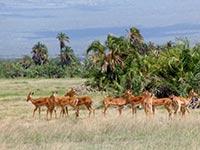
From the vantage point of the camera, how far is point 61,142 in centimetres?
1457

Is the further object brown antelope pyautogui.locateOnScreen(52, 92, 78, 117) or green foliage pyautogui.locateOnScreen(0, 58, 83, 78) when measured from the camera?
green foliage pyautogui.locateOnScreen(0, 58, 83, 78)

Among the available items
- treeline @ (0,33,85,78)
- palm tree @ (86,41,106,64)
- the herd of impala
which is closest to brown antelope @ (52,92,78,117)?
the herd of impala

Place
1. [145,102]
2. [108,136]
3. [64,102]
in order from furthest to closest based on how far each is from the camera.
A: 1. [64,102]
2. [145,102]
3. [108,136]

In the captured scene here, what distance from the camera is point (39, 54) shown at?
440 feet

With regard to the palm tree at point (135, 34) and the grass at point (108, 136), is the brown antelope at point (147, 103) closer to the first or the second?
the grass at point (108, 136)

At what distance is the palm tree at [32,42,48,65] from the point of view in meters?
132

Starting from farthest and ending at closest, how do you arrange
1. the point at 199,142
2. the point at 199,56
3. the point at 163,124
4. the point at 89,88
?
the point at 89,88
the point at 199,56
the point at 163,124
the point at 199,142

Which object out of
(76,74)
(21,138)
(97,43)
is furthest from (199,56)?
(76,74)

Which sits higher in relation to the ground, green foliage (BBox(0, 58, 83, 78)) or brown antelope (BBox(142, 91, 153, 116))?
brown antelope (BBox(142, 91, 153, 116))

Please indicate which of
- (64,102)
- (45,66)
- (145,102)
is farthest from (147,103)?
(45,66)

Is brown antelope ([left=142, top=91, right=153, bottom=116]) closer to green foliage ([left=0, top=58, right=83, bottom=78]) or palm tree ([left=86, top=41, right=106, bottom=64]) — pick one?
palm tree ([left=86, top=41, right=106, bottom=64])

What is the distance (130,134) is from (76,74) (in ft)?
339

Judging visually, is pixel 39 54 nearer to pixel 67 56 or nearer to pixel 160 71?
pixel 67 56

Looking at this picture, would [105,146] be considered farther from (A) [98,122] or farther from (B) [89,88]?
(B) [89,88]
